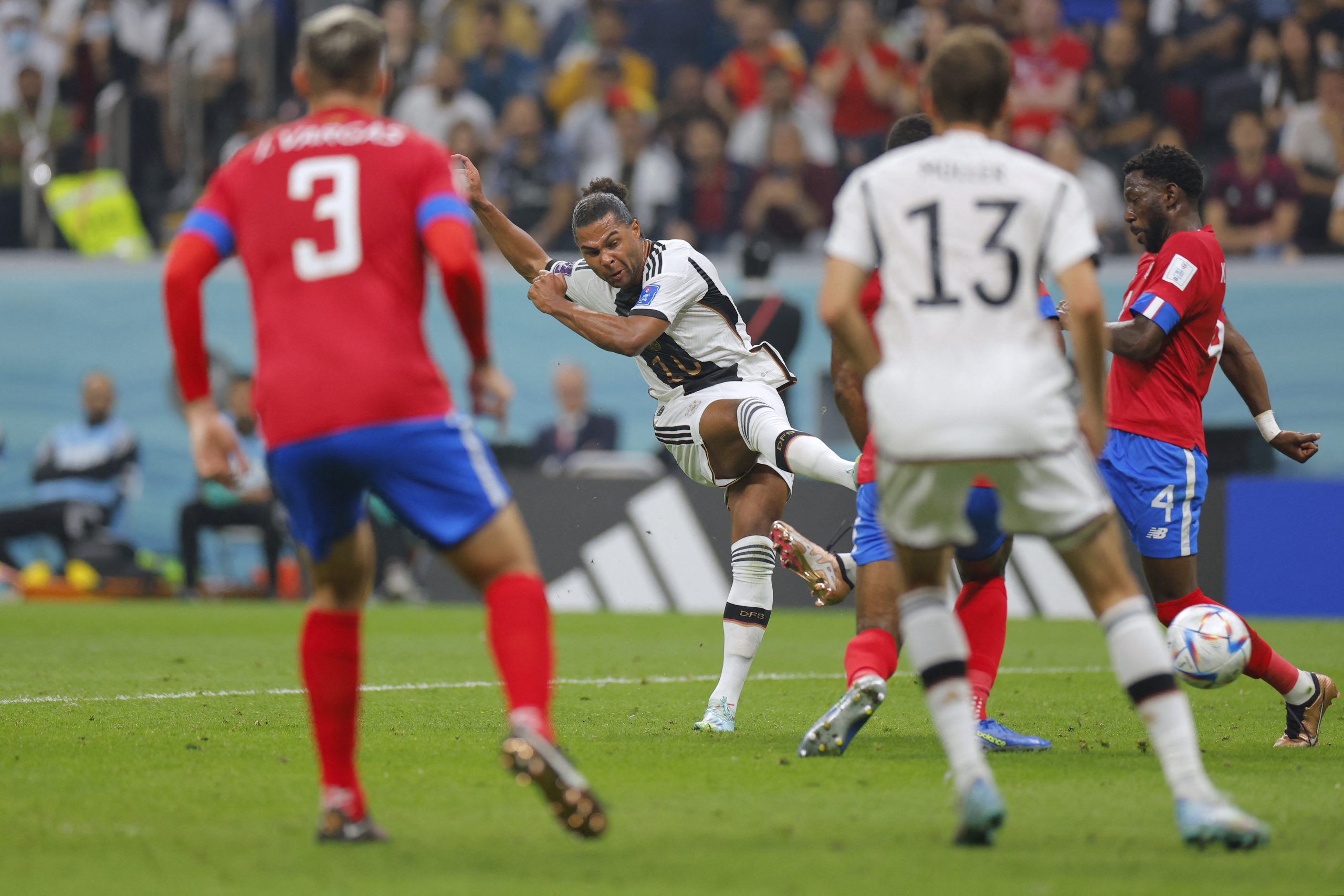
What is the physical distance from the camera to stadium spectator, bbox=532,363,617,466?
Answer: 53.2ft

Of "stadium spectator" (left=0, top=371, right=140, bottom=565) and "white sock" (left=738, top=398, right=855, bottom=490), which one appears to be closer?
"white sock" (left=738, top=398, right=855, bottom=490)

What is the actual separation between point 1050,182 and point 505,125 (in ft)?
48.6

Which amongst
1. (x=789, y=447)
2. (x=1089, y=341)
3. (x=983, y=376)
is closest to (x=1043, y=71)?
(x=789, y=447)

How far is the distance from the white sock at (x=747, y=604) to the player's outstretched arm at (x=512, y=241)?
167 centimetres

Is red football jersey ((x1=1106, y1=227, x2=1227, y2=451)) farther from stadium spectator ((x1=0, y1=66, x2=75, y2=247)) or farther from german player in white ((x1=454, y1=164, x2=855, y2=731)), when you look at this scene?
stadium spectator ((x1=0, y1=66, x2=75, y2=247))

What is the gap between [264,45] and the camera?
19844 millimetres

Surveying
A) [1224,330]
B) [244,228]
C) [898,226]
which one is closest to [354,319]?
[244,228]

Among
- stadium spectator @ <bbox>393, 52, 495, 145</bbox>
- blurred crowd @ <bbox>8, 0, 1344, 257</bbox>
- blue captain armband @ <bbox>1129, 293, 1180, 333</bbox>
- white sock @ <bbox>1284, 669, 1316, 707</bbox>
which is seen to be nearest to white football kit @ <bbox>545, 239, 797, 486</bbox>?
blue captain armband @ <bbox>1129, 293, 1180, 333</bbox>

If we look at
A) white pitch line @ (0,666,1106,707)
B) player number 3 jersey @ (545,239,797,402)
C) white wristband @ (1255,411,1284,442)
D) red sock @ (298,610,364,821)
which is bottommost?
white pitch line @ (0,666,1106,707)

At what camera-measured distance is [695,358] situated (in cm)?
765

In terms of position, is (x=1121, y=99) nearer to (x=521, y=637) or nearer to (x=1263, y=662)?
(x=1263, y=662)

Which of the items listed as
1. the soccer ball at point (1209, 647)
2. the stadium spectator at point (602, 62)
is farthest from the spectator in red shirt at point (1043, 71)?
the soccer ball at point (1209, 647)

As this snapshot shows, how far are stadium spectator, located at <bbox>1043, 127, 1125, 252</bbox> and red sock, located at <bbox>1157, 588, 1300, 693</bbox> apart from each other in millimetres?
9535

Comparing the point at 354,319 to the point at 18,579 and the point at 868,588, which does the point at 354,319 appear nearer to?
the point at 868,588
